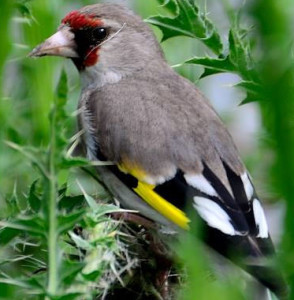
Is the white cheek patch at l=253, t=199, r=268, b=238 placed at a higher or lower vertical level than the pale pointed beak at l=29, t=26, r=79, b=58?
lower

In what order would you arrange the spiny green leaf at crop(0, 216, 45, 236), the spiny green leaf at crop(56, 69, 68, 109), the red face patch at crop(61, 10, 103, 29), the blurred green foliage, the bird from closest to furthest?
the blurred green foliage < the spiny green leaf at crop(56, 69, 68, 109) < the spiny green leaf at crop(0, 216, 45, 236) < the bird < the red face patch at crop(61, 10, 103, 29)

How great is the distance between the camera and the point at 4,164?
2.79 feet

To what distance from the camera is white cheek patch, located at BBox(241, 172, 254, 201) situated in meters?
2.39

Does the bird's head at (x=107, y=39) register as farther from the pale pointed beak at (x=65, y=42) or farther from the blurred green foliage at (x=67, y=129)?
the blurred green foliage at (x=67, y=129)

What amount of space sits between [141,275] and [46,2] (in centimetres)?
103

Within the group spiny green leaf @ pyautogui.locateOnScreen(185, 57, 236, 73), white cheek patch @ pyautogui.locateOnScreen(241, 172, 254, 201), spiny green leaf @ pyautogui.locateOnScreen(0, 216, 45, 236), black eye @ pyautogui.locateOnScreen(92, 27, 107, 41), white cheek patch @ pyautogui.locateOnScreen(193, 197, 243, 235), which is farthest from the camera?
black eye @ pyautogui.locateOnScreen(92, 27, 107, 41)

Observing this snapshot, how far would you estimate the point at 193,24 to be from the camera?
222 cm

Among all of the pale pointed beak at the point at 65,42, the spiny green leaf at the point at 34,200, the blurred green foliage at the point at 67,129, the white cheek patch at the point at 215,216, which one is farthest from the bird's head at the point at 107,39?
the spiny green leaf at the point at 34,200

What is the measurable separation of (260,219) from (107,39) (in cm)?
140

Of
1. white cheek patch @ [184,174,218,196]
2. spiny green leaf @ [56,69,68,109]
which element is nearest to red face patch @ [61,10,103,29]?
white cheek patch @ [184,174,218,196]

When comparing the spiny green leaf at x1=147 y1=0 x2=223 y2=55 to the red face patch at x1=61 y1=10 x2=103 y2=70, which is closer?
the spiny green leaf at x1=147 y1=0 x2=223 y2=55

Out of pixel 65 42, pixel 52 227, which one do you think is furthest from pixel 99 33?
pixel 52 227

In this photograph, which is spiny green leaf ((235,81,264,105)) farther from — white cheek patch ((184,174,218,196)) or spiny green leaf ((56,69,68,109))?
white cheek patch ((184,174,218,196))

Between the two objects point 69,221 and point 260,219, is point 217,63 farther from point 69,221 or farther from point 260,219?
point 69,221
